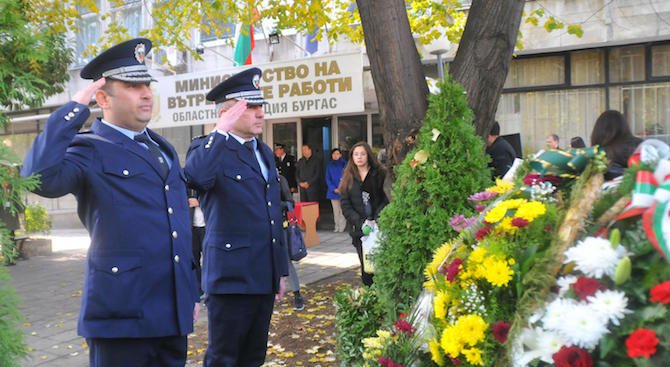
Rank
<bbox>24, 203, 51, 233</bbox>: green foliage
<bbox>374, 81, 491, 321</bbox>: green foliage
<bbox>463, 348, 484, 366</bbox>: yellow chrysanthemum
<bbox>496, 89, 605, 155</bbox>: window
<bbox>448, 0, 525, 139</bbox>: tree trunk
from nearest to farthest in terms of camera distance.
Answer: <bbox>463, 348, 484, 366</bbox>: yellow chrysanthemum → <bbox>374, 81, 491, 321</bbox>: green foliage → <bbox>448, 0, 525, 139</bbox>: tree trunk → <bbox>496, 89, 605, 155</bbox>: window → <bbox>24, 203, 51, 233</bbox>: green foliage

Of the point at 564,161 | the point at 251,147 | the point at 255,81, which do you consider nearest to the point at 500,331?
the point at 564,161

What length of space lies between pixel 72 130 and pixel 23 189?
403mm

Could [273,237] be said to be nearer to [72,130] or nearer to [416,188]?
[416,188]

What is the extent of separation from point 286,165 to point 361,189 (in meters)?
7.40

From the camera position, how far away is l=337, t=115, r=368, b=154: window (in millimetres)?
14227

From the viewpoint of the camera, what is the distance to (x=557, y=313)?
1633 mm

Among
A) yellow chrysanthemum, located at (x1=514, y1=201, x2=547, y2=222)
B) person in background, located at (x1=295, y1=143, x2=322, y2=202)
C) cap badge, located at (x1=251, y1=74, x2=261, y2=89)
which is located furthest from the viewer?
person in background, located at (x1=295, y1=143, x2=322, y2=202)

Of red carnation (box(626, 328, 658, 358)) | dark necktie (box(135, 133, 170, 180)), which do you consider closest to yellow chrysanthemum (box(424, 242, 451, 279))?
red carnation (box(626, 328, 658, 358))

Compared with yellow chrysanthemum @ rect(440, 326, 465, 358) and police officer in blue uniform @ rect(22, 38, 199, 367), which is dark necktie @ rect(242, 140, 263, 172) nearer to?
police officer in blue uniform @ rect(22, 38, 199, 367)

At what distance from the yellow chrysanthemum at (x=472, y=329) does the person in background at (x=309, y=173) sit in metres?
11.7

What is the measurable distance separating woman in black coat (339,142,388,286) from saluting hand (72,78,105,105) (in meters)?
4.06

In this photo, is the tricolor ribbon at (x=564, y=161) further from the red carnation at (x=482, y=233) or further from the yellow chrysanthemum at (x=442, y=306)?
the yellow chrysanthemum at (x=442, y=306)

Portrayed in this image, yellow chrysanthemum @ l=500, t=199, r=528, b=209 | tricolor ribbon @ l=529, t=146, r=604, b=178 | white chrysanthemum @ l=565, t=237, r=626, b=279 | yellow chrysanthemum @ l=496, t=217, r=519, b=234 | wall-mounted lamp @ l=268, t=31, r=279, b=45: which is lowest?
white chrysanthemum @ l=565, t=237, r=626, b=279

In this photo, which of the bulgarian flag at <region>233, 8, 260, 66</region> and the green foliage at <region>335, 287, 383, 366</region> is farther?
the bulgarian flag at <region>233, 8, 260, 66</region>
